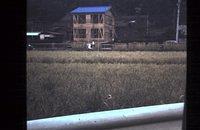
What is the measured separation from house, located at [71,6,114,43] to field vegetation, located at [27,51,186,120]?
254mm

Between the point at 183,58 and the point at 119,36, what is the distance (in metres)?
1.08

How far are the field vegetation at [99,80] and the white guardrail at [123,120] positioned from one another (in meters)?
0.16

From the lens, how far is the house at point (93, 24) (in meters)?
6.57

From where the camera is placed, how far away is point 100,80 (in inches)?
281

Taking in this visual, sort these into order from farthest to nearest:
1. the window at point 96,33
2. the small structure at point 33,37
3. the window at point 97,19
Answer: the window at point 96,33 → the window at point 97,19 → the small structure at point 33,37

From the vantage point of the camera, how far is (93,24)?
260 inches

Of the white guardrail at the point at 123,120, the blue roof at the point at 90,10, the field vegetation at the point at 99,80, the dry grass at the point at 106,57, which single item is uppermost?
the blue roof at the point at 90,10
